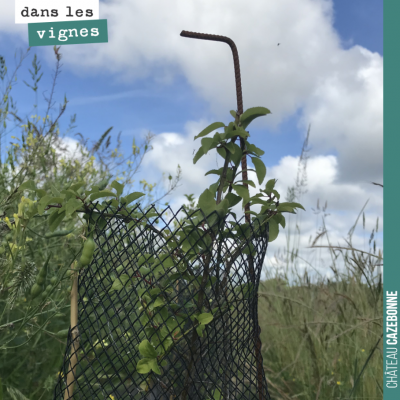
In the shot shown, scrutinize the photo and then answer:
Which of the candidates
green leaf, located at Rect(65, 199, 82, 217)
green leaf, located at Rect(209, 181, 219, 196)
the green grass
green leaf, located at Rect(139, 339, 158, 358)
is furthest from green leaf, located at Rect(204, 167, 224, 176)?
the green grass

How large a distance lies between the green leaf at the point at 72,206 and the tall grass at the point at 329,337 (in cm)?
120

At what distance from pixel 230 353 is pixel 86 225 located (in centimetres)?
58

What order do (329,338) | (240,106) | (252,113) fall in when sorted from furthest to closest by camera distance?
(329,338)
(240,106)
(252,113)

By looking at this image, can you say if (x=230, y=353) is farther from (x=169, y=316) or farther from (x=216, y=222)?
(x=216, y=222)

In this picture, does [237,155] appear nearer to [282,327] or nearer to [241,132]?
[241,132]

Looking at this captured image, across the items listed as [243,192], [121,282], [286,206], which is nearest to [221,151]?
[243,192]

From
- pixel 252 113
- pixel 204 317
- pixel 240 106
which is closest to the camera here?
pixel 204 317

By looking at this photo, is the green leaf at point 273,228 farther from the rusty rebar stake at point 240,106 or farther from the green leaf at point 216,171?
the green leaf at point 216,171

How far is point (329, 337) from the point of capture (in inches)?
91.4

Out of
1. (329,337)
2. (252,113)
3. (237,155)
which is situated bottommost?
(329,337)

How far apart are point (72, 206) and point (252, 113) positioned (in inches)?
21.8

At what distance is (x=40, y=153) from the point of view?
7.64 ft

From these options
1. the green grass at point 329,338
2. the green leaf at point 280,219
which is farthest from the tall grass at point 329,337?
the green leaf at point 280,219

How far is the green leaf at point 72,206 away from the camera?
100cm
